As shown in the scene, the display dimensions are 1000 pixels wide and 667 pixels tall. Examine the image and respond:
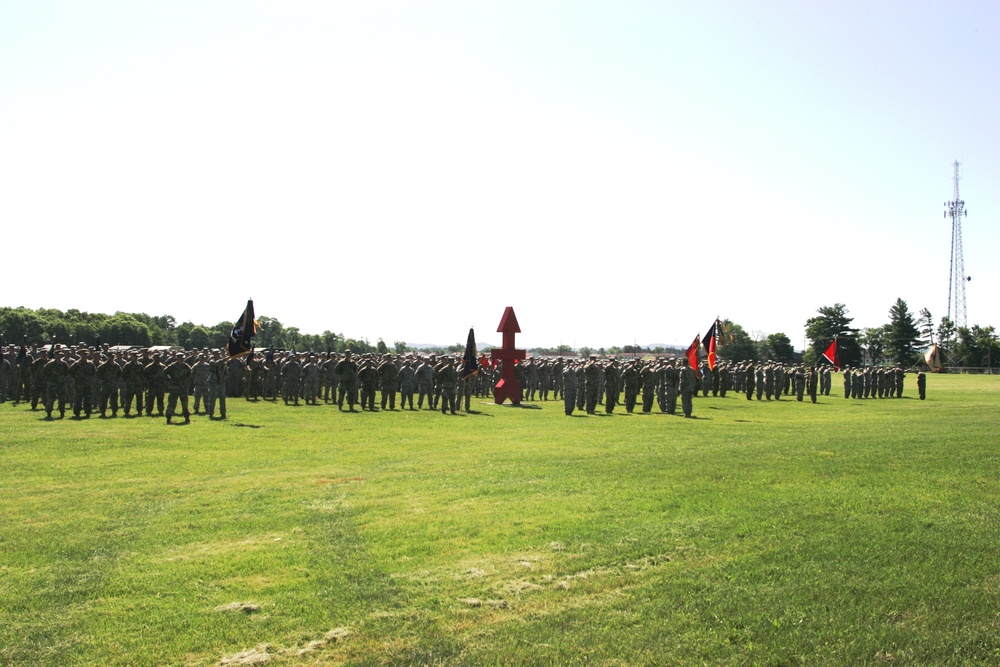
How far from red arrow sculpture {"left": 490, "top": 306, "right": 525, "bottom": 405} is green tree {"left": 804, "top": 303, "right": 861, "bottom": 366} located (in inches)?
2944

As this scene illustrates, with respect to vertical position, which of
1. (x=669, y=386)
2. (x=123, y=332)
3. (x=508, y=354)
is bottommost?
(x=669, y=386)

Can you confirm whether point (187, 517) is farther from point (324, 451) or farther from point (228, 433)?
point (228, 433)

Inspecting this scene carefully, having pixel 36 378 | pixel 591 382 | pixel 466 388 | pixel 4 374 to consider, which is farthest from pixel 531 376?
pixel 4 374

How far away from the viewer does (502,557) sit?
310 inches

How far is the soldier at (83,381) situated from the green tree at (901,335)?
108506mm

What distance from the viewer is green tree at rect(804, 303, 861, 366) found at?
96.2 m

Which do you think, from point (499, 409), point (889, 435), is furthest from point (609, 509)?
point (499, 409)

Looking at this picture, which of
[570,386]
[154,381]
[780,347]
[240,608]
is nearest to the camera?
[240,608]

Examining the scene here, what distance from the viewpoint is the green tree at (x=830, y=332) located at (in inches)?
3789

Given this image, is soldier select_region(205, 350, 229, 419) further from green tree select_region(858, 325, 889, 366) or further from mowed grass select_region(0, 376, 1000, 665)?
green tree select_region(858, 325, 889, 366)

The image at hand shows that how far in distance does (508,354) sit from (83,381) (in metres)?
14.0

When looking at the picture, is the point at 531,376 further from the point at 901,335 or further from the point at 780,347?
the point at 901,335

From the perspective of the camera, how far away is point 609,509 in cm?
995

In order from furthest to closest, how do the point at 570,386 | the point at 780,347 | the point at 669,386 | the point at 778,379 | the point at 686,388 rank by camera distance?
the point at 780,347 < the point at 778,379 < the point at 669,386 < the point at 686,388 < the point at 570,386
